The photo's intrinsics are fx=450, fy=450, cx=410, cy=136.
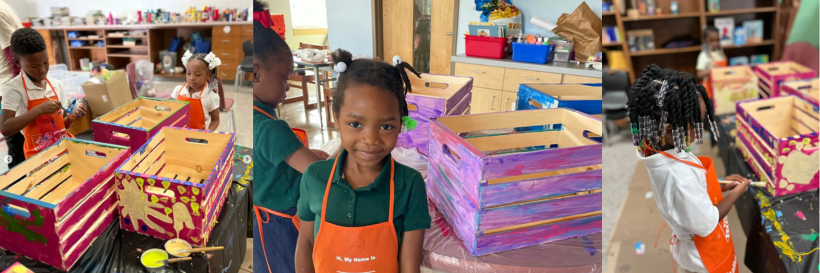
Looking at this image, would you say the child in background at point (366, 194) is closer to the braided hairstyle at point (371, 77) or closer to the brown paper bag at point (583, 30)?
the braided hairstyle at point (371, 77)

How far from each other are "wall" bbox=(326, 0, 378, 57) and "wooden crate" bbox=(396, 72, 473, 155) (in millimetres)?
69

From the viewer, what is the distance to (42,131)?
143 cm

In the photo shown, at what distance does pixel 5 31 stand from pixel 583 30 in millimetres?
1664

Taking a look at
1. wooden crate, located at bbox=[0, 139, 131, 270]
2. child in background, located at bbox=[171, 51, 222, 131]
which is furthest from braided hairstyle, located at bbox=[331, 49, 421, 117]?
child in background, located at bbox=[171, 51, 222, 131]

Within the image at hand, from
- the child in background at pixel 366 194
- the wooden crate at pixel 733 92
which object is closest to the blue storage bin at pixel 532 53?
the child in background at pixel 366 194

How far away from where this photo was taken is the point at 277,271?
2.16 feet

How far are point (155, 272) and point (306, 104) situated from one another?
30.7 inches

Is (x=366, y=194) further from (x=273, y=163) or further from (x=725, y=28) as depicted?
(x=725, y=28)

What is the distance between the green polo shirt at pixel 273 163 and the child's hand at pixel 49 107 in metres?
1.17

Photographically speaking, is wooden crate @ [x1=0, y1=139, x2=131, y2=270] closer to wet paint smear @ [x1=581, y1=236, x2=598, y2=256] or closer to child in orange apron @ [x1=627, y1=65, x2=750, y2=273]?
wet paint smear @ [x1=581, y1=236, x2=598, y2=256]

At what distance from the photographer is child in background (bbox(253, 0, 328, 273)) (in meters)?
0.54

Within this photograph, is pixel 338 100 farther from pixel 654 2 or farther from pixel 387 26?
pixel 654 2

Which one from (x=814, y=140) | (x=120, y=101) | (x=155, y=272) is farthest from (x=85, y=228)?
(x=814, y=140)

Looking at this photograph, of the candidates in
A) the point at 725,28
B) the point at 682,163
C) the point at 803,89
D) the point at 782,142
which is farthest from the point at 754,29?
the point at 803,89
